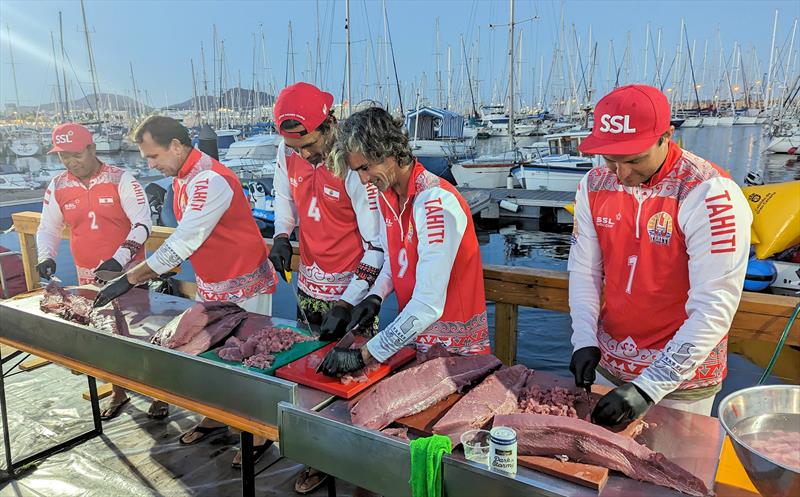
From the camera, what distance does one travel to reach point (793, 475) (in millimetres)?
1038

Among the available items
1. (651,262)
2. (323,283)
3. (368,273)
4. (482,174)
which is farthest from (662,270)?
(482,174)

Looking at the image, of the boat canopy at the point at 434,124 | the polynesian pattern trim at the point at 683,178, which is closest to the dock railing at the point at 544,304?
the polynesian pattern trim at the point at 683,178

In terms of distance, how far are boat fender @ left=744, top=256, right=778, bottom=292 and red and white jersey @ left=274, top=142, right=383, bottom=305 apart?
7078 millimetres

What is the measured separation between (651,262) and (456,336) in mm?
841

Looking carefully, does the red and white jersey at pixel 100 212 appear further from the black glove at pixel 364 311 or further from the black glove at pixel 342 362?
the black glove at pixel 342 362

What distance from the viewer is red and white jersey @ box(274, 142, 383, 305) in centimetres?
273

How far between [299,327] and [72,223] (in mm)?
2195

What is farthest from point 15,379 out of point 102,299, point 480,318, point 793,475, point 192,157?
point 793,475

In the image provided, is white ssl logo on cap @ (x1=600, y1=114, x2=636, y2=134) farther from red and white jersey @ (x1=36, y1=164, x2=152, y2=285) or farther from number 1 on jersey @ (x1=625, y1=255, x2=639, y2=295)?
red and white jersey @ (x1=36, y1=164, x2=152, y2=285)

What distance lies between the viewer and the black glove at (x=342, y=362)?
1992 mm

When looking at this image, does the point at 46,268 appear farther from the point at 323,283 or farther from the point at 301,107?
the point at 301,107

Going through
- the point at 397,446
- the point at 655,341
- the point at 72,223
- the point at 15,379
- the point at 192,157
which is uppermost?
the point at 192,157

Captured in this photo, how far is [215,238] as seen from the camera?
3117 millimetres

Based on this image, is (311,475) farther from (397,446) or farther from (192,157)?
(192,157)
